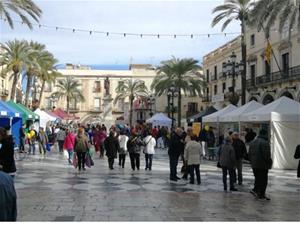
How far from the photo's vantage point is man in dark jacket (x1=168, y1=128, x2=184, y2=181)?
13.8 meters

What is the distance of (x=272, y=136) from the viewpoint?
734 inches

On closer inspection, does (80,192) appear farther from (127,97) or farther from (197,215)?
(127,97)

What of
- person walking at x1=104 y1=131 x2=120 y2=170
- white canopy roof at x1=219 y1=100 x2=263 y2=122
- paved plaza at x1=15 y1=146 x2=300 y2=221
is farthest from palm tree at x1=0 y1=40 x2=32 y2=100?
paved plaza at x1=15 y1=146 x2=300 y2=221

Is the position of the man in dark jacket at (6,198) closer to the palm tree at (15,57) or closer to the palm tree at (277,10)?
the palm tree at (277,10)

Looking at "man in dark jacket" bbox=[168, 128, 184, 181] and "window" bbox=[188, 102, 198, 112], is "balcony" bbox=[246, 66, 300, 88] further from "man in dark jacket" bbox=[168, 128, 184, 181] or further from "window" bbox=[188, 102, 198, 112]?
"window" bbox=[188, 102, 198, 112]

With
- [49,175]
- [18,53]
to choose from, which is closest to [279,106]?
[49,175]

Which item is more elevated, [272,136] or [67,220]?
[272,136]

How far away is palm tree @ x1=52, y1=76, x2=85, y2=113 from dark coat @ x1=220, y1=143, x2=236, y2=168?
63.9 meters

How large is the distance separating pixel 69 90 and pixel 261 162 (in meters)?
66.4

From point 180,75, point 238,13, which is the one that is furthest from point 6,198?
point 180,75

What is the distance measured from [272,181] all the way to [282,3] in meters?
11.4

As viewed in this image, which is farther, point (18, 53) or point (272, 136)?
point (18, 53)

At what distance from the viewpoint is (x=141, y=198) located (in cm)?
1023

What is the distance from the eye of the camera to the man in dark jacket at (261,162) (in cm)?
1044
